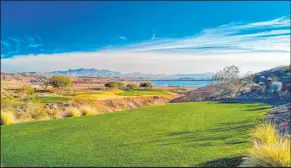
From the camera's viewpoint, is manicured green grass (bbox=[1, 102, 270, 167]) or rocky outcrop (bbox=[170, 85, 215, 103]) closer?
manicured green grass (bbox=[1, 102, 270, 167])

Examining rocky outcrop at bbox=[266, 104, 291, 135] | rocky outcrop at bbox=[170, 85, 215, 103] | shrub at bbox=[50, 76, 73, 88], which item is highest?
shrub at bbox=[50, 76, 73, 88]

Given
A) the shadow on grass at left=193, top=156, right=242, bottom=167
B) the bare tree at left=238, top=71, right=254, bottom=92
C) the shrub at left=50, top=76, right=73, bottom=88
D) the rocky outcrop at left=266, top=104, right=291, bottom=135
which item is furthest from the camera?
the shrub at left=50, top=76, right=73, bottom=88

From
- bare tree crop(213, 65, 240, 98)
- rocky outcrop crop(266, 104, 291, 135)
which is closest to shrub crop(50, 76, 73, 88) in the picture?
bare tree crop(213, 65, 240, 98)

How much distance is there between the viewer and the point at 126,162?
17.9 ft

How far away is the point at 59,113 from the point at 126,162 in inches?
498

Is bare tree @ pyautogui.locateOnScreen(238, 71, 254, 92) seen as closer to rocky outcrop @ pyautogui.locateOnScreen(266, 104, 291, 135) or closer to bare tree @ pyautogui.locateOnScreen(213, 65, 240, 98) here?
bare tree @ pyautogui.locateOnScreen(213, 65, 240, 98)

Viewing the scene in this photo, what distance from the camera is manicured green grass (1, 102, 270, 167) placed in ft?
18.4

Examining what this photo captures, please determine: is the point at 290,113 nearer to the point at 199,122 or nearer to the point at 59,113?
the point at 199,122

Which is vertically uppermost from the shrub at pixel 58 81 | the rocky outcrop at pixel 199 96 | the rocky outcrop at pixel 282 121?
the shrub at pixel 58 81

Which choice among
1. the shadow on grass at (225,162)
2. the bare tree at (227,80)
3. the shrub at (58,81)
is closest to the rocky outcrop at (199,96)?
the bare tree at (227,80)

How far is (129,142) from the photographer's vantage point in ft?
22.6

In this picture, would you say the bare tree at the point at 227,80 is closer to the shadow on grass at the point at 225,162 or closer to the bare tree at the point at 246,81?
the bare tree at the point at 246,81

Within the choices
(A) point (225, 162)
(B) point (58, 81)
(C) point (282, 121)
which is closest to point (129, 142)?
(A) point (225, 162)

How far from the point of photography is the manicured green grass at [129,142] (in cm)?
560
